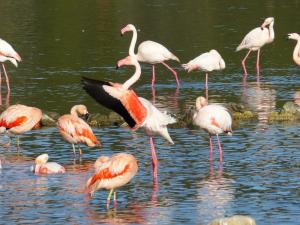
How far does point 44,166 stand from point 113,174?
6.90ft

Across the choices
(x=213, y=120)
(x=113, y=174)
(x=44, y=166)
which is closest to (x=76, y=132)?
(x=44, y=166)

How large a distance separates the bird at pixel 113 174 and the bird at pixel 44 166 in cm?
175

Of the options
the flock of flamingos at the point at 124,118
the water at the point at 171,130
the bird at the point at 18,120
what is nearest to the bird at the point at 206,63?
the water at the point at 171,130

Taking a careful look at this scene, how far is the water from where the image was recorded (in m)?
11.7

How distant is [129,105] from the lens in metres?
12.6

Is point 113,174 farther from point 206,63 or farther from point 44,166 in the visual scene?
point 206,63

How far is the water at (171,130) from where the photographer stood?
11727mm

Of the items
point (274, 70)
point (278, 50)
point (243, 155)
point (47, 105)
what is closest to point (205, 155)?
point (243, 155)

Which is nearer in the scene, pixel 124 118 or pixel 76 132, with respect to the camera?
pixel 124 118

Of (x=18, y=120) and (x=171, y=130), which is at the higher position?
(x=18, y=120)

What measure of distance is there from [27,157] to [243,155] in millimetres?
3126

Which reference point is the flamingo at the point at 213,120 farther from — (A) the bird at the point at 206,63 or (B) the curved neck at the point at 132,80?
(A) the bird at the point at 206,63

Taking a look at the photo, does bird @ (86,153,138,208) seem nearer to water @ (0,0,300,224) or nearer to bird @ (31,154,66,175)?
water @ (0,0,300,224)

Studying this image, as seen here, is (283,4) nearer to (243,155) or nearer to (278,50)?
(278,50)
